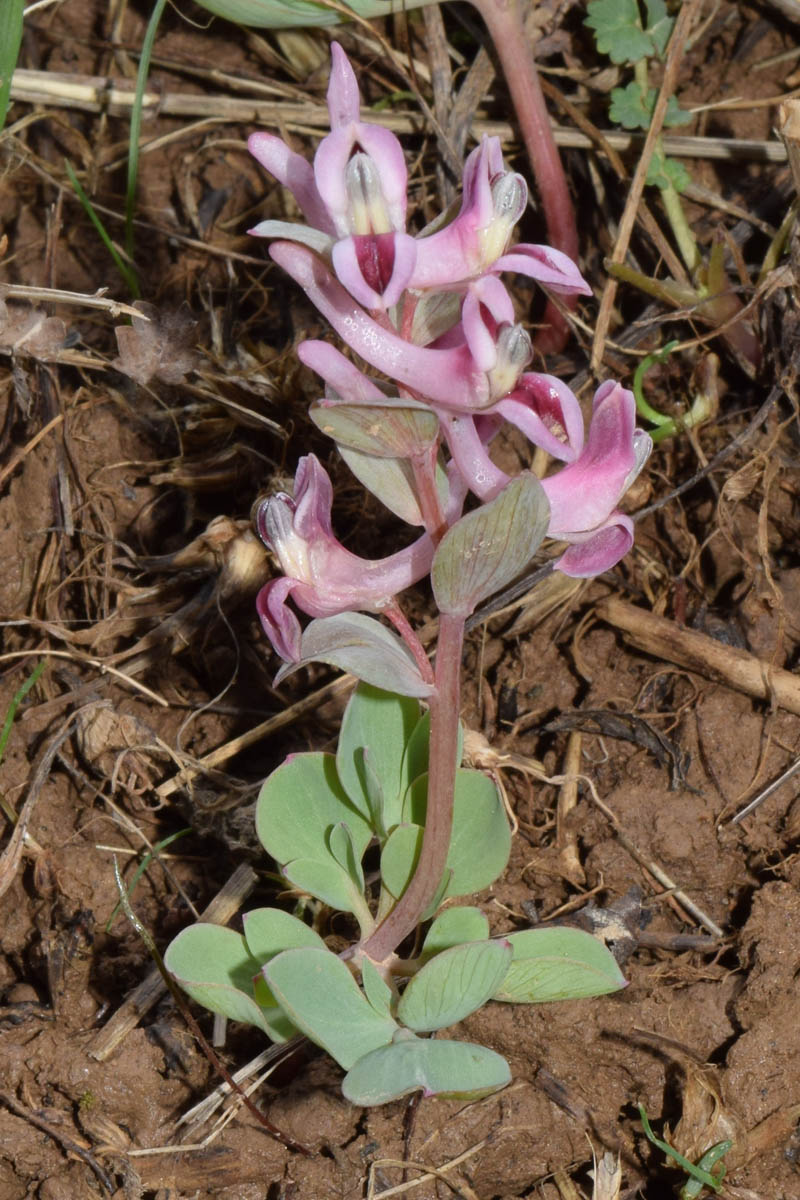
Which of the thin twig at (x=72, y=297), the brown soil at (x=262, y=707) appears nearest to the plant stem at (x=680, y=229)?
the brown soil at (x=262, y=707)

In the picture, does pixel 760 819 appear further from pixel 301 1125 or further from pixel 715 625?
pixel 301 1125

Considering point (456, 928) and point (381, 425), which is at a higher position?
point (381, 425)

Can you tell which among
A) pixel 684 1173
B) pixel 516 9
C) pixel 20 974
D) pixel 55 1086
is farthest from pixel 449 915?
pixel 516 9

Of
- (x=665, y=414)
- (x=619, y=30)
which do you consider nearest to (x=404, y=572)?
(x=665, y=414)

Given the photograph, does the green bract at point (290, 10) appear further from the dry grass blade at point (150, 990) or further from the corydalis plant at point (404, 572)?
the dry grass blade at point (150, 990)

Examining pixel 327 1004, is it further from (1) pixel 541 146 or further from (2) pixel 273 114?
(2) pixel 273 114

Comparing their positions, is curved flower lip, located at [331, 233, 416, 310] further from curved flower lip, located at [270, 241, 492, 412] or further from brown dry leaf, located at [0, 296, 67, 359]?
brown dry leaf, located at [0, 296, 67, 359]

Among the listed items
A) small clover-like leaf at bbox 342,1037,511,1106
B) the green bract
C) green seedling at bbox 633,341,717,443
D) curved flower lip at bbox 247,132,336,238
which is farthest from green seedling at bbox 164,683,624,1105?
the green bract
